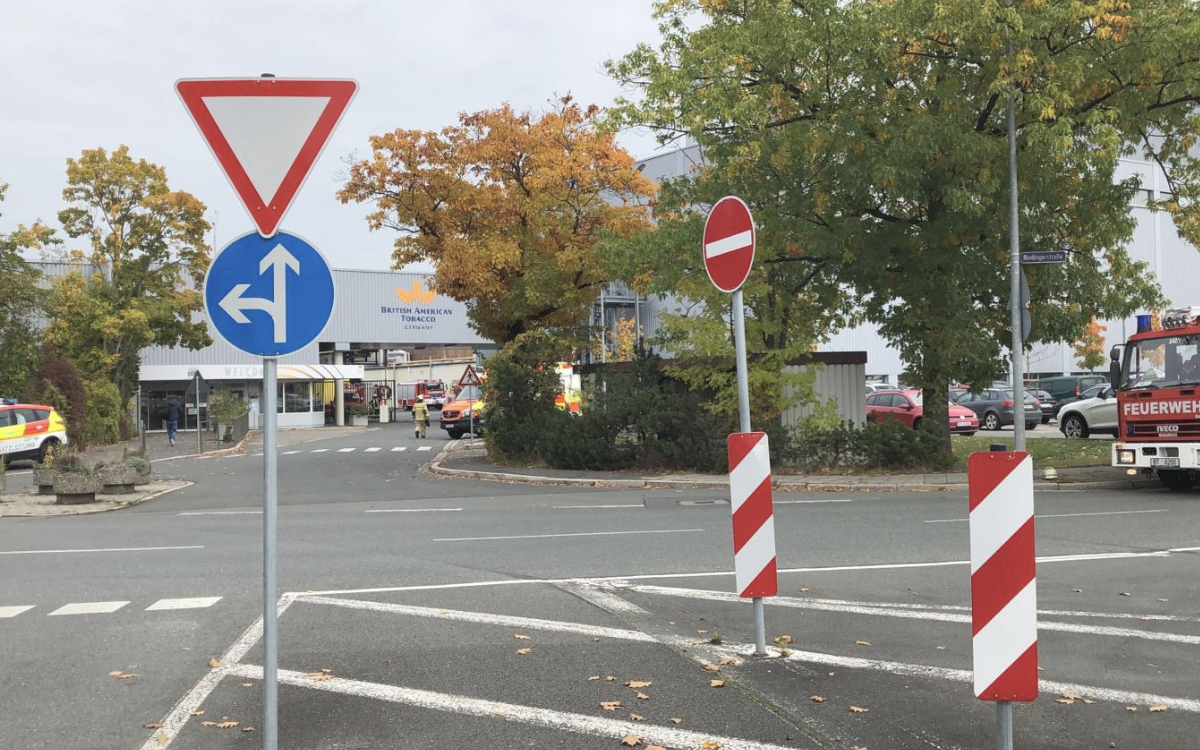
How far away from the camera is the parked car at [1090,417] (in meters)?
27.4

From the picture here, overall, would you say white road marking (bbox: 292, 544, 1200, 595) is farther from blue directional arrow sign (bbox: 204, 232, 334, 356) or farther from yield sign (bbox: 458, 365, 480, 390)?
yield sign (bbox: 458, 365, 480, 390)

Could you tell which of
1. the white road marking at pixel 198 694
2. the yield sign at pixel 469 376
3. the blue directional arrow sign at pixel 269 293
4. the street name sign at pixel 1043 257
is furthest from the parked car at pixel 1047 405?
the blue directional arrow sign at pixel 269 293

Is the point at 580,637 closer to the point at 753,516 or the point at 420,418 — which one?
the point at 753,516

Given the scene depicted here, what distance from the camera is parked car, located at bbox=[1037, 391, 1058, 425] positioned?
3838 cm

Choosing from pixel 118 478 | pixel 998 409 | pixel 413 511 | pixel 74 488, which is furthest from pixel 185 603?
pixel 998 409

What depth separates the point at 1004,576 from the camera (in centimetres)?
399

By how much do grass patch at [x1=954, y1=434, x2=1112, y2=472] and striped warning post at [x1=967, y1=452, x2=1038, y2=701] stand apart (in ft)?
51.6

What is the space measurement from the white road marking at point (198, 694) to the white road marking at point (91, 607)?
4.67ft

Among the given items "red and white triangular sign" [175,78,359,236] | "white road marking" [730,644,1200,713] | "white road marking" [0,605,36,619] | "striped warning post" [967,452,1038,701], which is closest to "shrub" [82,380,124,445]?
"white road marking" [0,605,36,619]

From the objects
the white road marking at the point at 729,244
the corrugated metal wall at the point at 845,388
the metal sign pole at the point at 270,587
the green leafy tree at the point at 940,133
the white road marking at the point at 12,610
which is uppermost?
the green leafy tree at the point at 940,133

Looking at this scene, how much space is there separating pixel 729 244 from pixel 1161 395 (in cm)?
1190

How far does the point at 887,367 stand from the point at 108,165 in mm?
44870

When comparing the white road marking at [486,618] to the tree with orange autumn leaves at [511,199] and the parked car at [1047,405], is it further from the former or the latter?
the parked car at [1047,405]

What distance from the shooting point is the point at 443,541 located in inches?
458
